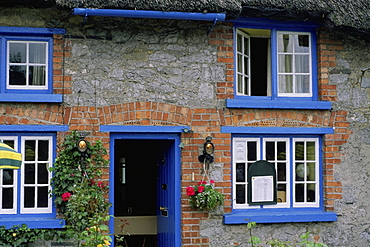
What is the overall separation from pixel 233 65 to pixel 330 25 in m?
1.59

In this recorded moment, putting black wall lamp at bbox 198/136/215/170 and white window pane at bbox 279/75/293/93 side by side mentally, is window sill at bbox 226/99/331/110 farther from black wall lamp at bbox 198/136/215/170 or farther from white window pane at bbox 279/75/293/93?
black wall lamp at bbox 198/136/215/170

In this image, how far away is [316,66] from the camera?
30.1ft

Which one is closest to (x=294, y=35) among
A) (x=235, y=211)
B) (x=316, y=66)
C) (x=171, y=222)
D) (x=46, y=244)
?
(x=316, y=66)

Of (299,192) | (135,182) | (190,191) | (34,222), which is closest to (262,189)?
(299,192)

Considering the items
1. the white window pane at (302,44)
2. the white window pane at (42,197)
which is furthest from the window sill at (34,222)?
the white window pane at (302,44)

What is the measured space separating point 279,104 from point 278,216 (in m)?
1.71

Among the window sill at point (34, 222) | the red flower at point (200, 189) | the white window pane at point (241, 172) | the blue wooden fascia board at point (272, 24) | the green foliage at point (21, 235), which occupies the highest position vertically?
the blue wooden fascia board at point (272, 24)

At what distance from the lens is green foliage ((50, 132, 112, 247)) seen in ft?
26.0

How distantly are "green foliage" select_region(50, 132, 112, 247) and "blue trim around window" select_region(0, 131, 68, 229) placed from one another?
0.16m

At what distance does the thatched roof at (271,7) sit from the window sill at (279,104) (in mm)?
1214

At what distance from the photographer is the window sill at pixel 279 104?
8680 mm

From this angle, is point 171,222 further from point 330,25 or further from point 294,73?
point 330,25

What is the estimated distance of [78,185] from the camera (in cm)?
809

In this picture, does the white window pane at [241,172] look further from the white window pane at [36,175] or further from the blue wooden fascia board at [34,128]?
the white window pane at [36,175]
